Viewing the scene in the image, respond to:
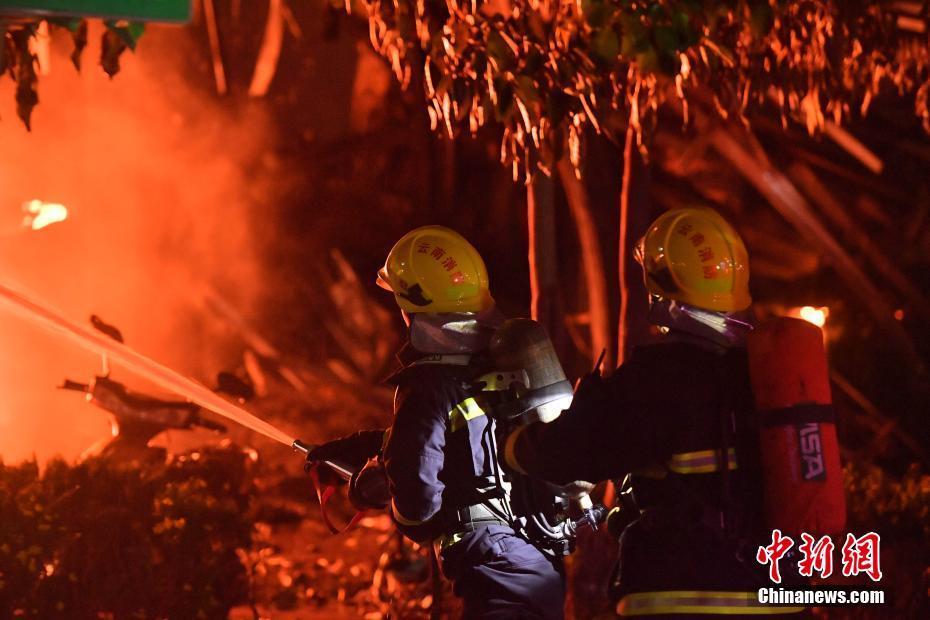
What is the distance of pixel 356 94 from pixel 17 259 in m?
3.64

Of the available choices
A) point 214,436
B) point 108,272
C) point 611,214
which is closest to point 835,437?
point 611,214

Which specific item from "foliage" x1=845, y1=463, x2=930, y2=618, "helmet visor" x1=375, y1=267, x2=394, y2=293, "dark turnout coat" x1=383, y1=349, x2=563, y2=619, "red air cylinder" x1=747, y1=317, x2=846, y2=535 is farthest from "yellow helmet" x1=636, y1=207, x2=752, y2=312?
"foliage" x1=845, y1=463, x2=930, y2=618

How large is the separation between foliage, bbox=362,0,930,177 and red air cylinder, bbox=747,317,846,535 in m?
1.74

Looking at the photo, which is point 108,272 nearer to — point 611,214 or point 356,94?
point 356,94

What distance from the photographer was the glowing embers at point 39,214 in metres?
9.13

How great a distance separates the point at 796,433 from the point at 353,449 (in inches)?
76.4

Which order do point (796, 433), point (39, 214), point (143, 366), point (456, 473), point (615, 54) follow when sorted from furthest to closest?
point (39, 214), point (615, 54), point (143, 366), point (456, 473), point (796, 433)

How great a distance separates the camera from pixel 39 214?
360 inches

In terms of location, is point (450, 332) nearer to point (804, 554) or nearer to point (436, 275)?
point (436, 275)

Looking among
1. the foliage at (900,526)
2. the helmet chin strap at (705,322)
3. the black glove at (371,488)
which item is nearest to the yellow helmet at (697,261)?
the helmet chin strap at (705,322)

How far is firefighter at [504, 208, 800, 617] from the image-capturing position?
3.08 m

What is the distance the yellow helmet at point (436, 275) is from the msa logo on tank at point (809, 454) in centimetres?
145

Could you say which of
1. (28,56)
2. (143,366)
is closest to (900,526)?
(143,366)

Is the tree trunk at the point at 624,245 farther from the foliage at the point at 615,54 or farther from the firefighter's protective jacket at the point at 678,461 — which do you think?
the firefighter's protective jacket at the point at 678,461
